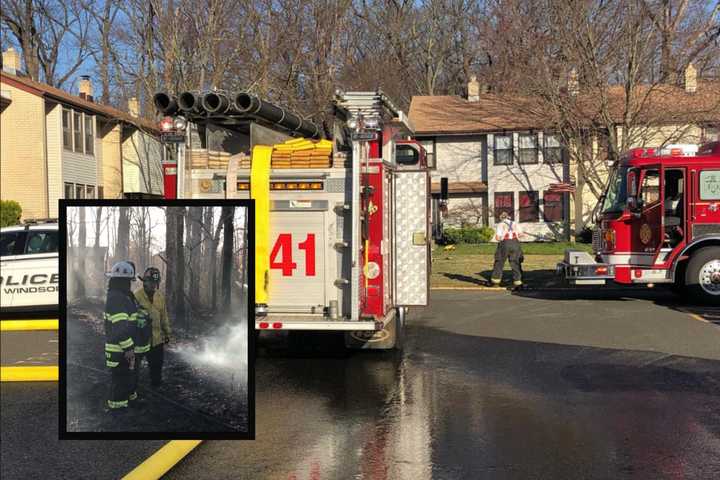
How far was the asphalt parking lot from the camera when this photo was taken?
17.6 feet

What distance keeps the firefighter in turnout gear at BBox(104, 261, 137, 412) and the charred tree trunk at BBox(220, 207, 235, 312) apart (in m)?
0.18

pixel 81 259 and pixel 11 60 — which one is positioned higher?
pixel 11 60

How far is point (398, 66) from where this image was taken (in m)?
48.0

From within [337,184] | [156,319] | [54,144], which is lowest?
[156,319]

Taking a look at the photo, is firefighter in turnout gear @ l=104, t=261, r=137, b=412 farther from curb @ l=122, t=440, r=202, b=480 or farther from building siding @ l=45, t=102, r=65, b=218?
building siding @ l=45, t=102, r=65, b=218

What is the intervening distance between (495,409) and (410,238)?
257 cm

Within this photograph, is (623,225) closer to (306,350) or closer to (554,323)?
(554,323)

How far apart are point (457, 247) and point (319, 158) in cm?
2489

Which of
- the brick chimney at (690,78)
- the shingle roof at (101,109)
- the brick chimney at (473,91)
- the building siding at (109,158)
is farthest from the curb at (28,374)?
the brick chimney at (473,91)

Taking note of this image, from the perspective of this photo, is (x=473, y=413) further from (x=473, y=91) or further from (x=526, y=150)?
(x=473, y=91)

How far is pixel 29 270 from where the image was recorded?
6.91 meters

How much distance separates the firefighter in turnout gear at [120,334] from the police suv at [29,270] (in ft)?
7.56

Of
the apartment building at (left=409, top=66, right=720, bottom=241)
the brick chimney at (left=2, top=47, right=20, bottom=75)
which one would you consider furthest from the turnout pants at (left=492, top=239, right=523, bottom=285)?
the apartment building at (left=409, top=66, right=720, bottom=241)

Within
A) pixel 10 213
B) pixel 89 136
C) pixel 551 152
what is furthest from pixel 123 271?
pixel 551 152
